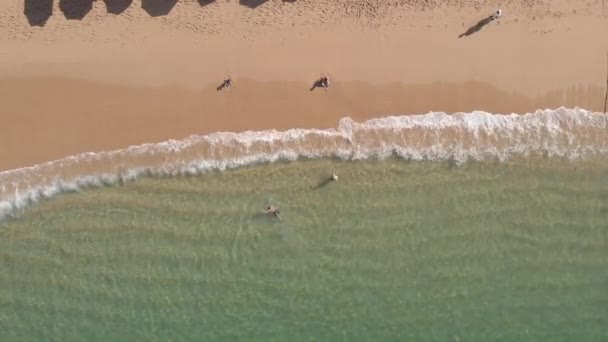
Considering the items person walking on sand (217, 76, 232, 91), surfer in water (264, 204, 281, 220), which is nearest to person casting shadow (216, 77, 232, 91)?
person walking on sand (217, 76, 232, 91)

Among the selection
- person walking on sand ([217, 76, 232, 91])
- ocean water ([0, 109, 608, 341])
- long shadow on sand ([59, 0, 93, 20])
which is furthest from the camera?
ocean water ([0, 109, 608, 341])

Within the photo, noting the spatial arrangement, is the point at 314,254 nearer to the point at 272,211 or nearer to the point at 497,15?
the point at 272,211

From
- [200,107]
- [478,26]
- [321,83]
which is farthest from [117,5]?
[478,26]

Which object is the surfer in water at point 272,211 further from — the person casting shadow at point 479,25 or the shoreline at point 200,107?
the person casting shadow at point 479,25

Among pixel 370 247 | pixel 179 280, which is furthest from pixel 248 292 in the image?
pixel 370 247

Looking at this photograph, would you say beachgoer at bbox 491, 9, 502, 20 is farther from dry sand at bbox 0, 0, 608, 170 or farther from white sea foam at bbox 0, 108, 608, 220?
white sea foam at bbox 0, 108, 608, 220

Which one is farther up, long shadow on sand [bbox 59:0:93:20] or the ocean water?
long shadow on sand [bbox 59:0:93:20]
